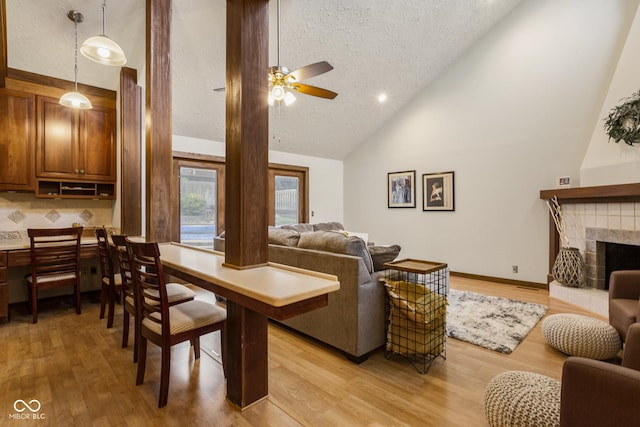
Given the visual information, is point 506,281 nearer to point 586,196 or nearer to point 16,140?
point 586,196

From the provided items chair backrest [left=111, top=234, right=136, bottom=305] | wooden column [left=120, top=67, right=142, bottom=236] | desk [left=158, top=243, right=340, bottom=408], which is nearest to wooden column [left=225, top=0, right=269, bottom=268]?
desk [left=158, top=243, right=340, bottom=408]

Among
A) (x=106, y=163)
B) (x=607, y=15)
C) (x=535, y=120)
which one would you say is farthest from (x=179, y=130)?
(x=607, y=15)

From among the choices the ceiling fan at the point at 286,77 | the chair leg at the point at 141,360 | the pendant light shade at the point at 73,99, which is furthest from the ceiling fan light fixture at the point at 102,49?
the chair leg at the point at 141,360

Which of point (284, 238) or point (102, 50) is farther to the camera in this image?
point (284, 238)

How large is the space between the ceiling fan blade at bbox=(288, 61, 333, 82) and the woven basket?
3.80 metres

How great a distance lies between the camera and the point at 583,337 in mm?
2352

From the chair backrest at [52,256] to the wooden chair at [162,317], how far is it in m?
1.87

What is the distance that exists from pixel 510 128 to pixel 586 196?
1518 mm

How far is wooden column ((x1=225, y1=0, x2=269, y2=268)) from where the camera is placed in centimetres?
184

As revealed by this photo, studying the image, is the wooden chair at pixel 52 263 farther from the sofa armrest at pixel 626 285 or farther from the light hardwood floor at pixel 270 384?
the sofa armrest at pixel 626 285

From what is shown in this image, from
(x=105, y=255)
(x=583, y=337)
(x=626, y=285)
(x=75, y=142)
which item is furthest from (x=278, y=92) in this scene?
(x=626, y=285)

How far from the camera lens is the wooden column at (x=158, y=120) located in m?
3.05

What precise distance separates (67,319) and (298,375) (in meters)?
2.79

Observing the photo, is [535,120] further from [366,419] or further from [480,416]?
[366,419]
